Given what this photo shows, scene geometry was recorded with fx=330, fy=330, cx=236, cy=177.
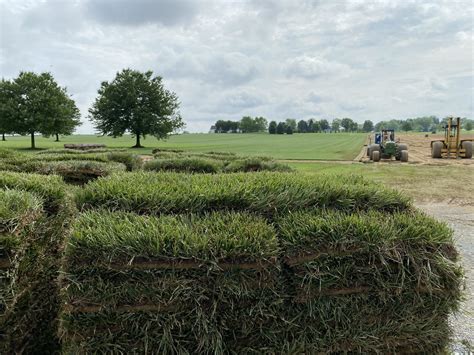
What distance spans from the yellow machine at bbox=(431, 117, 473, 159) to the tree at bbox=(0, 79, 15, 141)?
3781 centimetres

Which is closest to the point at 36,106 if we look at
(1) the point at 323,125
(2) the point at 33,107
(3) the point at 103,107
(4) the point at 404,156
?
(2) the point at 33,107

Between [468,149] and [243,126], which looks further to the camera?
[243,126]

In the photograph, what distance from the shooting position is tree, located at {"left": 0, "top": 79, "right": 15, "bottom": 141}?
33.0 metres

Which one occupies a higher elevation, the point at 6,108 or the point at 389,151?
the point at 6,108

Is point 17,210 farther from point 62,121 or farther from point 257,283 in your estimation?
point 62,121

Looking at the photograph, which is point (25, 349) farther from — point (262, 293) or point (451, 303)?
point (451, 303)

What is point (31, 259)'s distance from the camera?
1885mm

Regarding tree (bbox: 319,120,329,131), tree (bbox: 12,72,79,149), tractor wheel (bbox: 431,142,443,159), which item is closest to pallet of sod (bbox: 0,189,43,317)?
tractor wheel (bbox: 431,142,443,159)

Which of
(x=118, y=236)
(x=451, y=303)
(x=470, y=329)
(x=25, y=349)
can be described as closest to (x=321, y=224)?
(x=451, y=303)

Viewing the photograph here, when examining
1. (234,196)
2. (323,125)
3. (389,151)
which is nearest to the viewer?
(234,196)

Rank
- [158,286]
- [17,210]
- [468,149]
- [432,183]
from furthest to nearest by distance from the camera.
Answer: [468,149], [432,183], [17,210], [158,286]

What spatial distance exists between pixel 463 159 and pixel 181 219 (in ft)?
81.2

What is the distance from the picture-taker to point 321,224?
69.9 inches

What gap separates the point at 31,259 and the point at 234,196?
4.02ft
